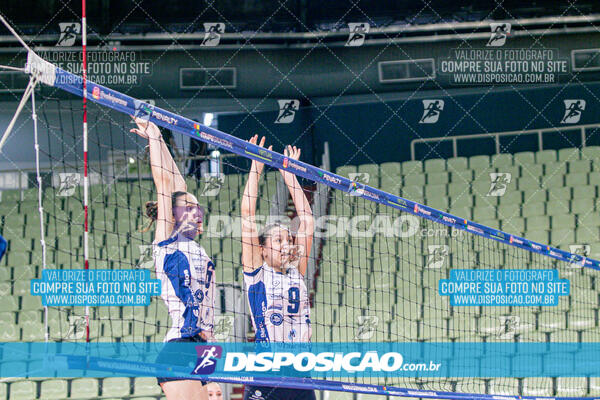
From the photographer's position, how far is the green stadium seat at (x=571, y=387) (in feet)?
23.1

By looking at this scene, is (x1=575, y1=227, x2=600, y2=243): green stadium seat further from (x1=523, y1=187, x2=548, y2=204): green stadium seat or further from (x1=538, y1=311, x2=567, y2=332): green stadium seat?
(x1=538, y1=311, x2=567, y2=332): green stadium seat

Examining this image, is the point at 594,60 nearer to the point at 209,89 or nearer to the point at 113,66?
the point at 209,89

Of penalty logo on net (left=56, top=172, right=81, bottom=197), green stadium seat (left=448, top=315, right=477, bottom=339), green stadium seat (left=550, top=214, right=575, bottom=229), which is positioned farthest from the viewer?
penalty logo on net (left=56, top=172, right=81, bottom=197)

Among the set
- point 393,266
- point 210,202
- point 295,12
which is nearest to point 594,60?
point 295,12

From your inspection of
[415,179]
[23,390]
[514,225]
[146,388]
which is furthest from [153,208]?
[415,179]

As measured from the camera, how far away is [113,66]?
12.4m

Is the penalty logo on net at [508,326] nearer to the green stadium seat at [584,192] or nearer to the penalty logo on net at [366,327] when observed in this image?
the penalty logo on net at [366,327]

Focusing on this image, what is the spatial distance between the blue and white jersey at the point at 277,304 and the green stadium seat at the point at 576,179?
6.48 metres

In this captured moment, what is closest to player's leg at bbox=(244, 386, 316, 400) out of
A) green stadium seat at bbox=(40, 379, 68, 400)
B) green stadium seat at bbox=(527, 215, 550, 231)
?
green stadium seat at bbox=(40, 379, 68, 400)


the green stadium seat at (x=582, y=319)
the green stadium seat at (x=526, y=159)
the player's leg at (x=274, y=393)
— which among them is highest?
the green stadium seat at (x=526, y=159)

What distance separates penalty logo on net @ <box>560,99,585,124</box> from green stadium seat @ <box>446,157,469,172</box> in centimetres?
278

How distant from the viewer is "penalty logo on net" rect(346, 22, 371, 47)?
12.4 meters

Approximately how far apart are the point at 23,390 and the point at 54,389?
0.99 feet

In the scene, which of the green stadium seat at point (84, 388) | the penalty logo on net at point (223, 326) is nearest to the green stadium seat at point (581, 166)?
the penalty logo on net at point (223, 326)
